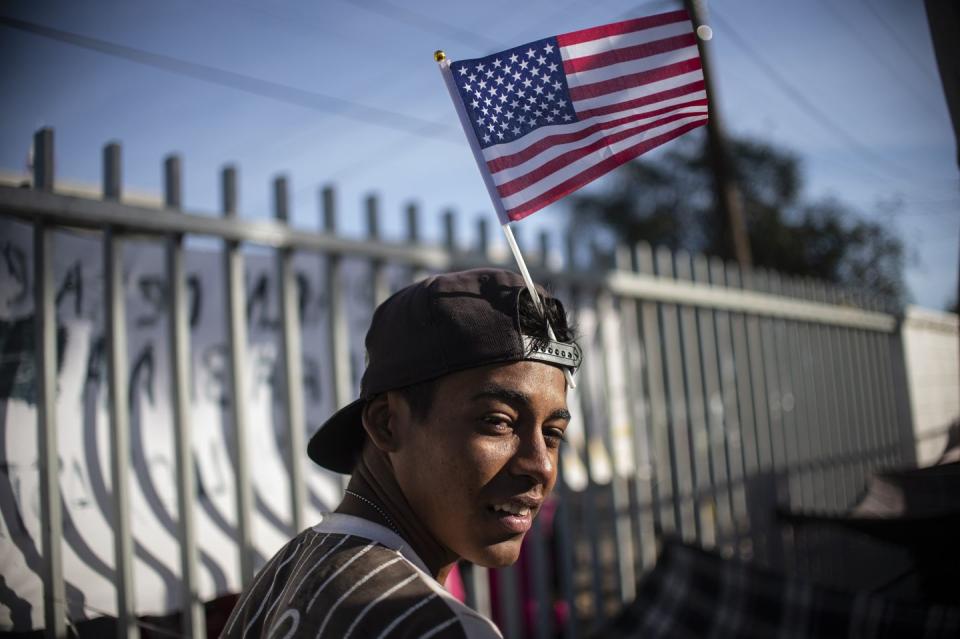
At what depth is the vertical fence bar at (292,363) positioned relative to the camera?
2871 millimetres

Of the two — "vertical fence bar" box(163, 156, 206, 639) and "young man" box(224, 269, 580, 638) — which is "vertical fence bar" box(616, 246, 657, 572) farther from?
"young man" box(224, 269, 580, 638)

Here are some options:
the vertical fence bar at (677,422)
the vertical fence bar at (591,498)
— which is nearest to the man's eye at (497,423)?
the vertical fence bar at (591,498)

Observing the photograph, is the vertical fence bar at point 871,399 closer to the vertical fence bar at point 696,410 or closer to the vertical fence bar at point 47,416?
the vertical fence bar at point 696,410

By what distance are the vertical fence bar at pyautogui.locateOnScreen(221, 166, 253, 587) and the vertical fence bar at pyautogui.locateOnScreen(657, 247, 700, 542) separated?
2598 mm

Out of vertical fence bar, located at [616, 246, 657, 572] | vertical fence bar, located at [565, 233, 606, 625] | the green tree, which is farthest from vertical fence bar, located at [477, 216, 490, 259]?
the green tree

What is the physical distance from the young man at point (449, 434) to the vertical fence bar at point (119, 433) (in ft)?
3.34

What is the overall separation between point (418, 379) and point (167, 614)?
158 cm

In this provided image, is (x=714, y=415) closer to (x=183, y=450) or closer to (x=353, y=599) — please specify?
(x=183, y=450)

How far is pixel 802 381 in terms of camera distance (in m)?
5.95

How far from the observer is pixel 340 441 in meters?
1.91

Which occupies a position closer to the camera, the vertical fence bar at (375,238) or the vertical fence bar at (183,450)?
the vertical fence bar at (183,450)

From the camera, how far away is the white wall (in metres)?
7.67

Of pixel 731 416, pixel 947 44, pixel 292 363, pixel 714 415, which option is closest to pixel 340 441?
pixel 292 363

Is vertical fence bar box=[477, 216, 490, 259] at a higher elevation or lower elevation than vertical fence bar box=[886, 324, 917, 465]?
higher
